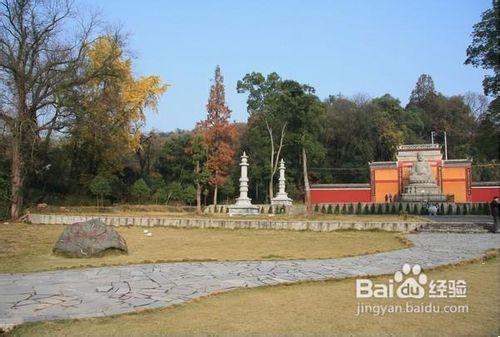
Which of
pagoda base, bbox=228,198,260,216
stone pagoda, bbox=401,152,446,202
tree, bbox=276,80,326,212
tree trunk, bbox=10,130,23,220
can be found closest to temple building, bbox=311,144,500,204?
stone pagoda, bbox=401,152,446,202

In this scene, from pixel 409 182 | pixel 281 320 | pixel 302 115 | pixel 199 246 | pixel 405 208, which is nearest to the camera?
pixel 281 320

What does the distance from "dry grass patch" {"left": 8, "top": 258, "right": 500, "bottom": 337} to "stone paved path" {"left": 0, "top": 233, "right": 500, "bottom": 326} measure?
0.36 m

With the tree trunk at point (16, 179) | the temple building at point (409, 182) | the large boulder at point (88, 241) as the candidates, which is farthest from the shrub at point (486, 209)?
the tree trunk at point (16, 179)

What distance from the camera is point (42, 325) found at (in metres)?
4.75

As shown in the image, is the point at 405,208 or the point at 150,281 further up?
the point at 405,208

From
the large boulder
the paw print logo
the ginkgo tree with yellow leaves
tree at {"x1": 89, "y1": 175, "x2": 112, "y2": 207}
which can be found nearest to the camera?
the paw print logo

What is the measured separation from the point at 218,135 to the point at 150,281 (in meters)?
28.4

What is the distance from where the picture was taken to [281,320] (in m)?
4.96

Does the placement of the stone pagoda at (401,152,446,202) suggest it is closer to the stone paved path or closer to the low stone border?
the low stone border

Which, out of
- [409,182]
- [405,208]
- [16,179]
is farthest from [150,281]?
[409,182]

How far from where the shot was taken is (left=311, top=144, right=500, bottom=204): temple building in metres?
36.9

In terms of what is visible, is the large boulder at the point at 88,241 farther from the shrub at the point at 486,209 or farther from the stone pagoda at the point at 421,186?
the stone pagoda at the point at 421,186

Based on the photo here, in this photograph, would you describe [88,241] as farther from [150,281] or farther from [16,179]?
[16,179]

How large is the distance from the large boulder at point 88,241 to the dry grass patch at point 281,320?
4744 mm
